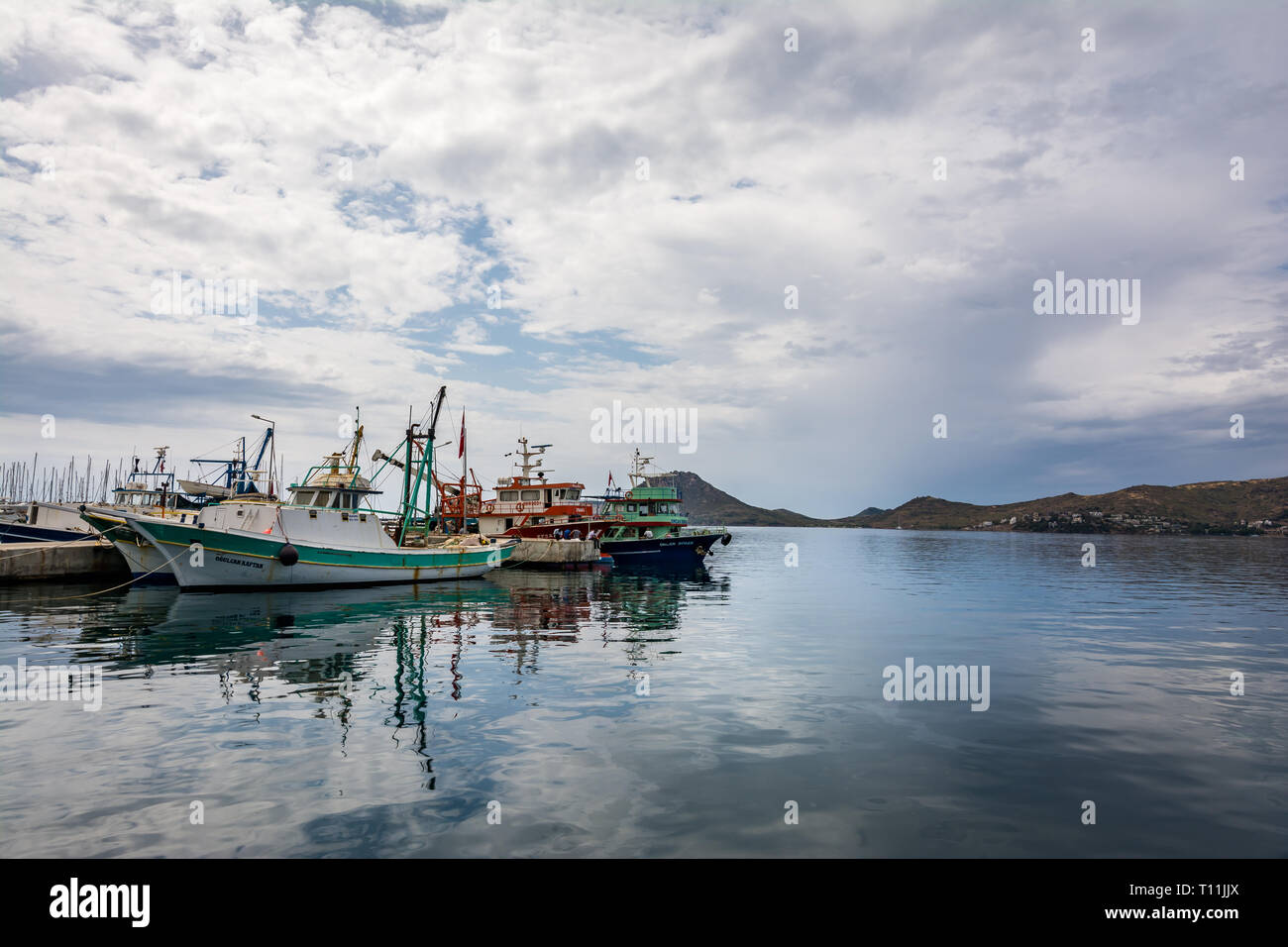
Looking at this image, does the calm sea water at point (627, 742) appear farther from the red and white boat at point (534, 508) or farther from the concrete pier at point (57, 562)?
the red and white boat at point (534, 508)

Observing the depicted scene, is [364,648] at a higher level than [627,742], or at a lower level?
lower

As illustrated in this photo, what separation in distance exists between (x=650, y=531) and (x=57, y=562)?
46.8 meters

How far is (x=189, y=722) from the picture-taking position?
12.8 m

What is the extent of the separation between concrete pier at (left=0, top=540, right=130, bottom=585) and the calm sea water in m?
14.3

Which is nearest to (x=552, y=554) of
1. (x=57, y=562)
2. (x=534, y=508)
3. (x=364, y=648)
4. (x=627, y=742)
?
(x=534, y=508)

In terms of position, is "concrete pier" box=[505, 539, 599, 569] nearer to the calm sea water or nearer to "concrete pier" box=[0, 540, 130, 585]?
"concrete pier" box=[0, 540, 130, 585]

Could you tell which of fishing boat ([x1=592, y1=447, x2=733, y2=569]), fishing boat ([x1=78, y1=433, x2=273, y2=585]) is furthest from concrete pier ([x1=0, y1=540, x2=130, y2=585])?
fishing boat ([x1=592, y1=447, x2=733, y2=569])

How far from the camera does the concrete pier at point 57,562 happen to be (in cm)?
3756

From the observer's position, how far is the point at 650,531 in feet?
227

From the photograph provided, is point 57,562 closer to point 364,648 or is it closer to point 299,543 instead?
point 299,543

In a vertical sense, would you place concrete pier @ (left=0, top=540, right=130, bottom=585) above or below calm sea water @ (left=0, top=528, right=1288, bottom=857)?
above

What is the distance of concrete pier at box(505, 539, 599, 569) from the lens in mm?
57562
